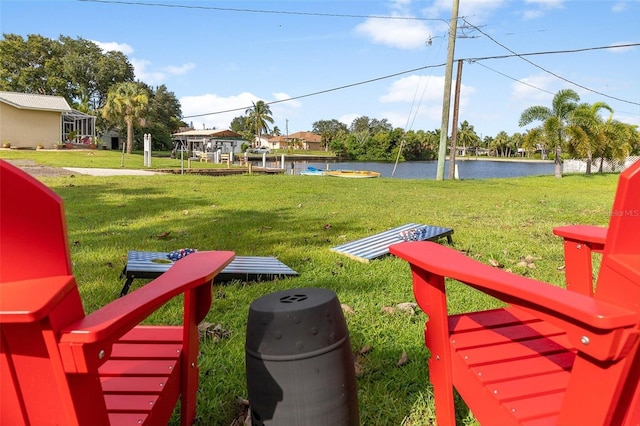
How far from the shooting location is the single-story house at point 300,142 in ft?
315

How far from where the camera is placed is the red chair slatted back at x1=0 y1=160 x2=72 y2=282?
0.90m

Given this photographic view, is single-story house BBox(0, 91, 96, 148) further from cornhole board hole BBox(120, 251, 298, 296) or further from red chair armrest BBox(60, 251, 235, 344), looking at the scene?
red chair armrest BBox(60, 251, 235, 344)

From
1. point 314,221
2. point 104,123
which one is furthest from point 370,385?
point 104,123

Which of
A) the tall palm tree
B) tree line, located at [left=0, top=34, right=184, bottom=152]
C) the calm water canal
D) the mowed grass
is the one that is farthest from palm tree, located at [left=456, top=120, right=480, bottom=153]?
the mowed grass

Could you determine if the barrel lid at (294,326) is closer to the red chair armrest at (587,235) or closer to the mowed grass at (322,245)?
the mowed grass at (322,245)

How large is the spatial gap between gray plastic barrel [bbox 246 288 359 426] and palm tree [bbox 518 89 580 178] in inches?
910

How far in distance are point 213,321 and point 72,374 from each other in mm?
2028

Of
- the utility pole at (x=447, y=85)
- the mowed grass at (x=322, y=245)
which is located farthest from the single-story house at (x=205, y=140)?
the mowed grass at (x=322, y=245)

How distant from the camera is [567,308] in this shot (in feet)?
3.23

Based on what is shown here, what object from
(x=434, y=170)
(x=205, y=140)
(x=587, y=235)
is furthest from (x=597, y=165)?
(x=205, y=140)

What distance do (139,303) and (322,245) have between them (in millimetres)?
4042

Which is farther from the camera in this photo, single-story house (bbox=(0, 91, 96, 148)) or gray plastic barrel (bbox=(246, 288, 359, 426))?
single-story house (bbox=(0, 91, 96, 148))

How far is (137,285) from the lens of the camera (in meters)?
3.71

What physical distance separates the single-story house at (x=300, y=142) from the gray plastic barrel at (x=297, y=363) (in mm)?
94034
